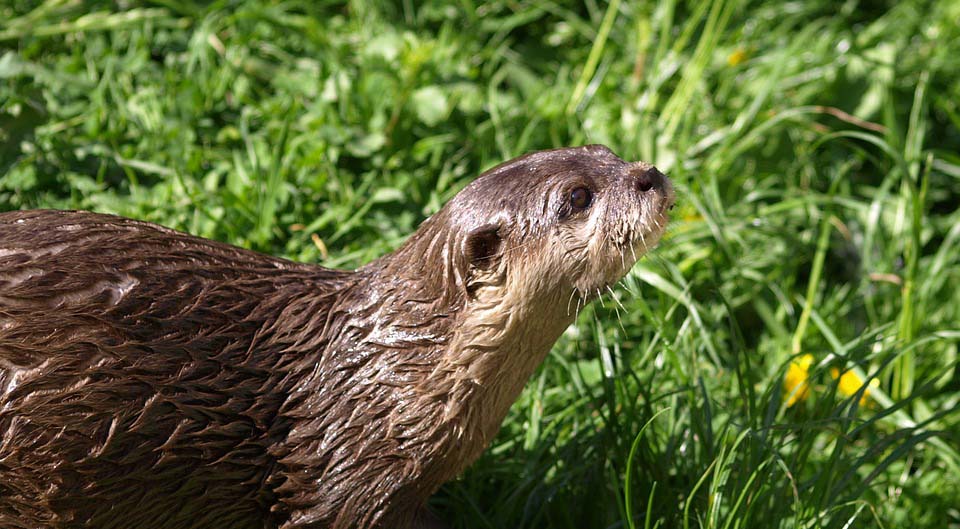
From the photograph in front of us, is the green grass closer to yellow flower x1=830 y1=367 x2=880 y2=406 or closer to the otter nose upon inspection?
yellow flower x1=830 y1=367 x2=880 y2=406

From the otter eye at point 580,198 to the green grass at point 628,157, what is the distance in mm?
618

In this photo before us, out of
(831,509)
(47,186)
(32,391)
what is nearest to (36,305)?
(32,391)

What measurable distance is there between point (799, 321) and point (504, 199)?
1.77 metres

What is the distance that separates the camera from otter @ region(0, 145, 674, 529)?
214 centimetres

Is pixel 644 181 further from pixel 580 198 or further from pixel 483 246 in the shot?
pixel 483 246

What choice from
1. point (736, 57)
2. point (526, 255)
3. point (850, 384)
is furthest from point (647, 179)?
point (736, 57)

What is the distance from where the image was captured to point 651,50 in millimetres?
4520

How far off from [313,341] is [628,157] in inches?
71.9

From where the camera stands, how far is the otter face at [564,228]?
2.26 m

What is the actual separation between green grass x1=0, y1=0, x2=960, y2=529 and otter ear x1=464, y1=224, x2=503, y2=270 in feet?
2.06

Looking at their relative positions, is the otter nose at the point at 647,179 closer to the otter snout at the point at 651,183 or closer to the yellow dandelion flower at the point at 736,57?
the otter snout at the point at 651,183

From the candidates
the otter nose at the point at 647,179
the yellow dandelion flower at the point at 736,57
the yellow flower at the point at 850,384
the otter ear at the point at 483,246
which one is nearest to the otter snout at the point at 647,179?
the otter nose at the point at 647,179

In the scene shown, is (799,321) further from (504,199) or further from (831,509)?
(504,199)

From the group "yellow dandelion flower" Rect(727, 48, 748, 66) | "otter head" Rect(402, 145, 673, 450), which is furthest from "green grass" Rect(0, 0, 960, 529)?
"otter head" Rect(402, 145, 673, 450)
